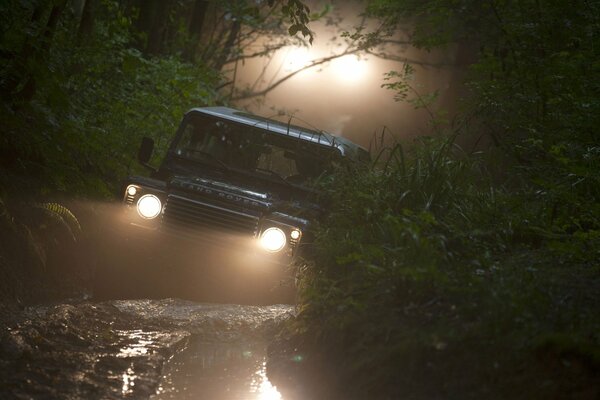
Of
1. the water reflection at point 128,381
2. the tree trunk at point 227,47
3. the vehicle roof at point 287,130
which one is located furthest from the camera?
the tree trunk at point 227,47

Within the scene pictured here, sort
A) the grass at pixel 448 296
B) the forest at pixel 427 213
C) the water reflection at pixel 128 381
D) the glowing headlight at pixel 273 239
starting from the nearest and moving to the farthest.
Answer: the grass at pixel 448 296
the forest at pixel 427 213
the water reflection at pixel 128 381
the glowing headlight at pixel 273 239

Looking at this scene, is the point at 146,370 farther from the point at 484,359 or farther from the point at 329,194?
the point at 329,194

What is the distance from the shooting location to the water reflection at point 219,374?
4.34 metres

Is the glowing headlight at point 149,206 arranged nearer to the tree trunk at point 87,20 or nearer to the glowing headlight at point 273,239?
the glowing headlight at point 273,239

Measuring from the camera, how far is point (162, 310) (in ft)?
19.4

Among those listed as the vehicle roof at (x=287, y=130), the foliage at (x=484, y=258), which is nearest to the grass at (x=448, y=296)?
the foliage at (x=484, y=258)

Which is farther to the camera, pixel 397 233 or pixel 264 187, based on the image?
pixel 264 187

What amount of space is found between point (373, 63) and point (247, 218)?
69.0 feet

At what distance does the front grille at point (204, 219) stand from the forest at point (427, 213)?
0.53 meters

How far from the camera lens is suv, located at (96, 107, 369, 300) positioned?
5938 millimetres

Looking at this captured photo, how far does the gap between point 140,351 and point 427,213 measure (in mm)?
1893

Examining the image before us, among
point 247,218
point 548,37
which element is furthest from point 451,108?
point 247,218

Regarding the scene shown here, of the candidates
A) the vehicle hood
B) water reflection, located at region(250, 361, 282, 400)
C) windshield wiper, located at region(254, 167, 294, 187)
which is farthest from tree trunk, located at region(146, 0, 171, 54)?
water reflection, located at region(250, 361, 282, 400)

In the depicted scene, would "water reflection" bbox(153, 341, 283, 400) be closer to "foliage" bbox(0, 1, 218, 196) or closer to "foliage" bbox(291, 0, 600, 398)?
"foliage" bbox(291, 0, 600, 398)
